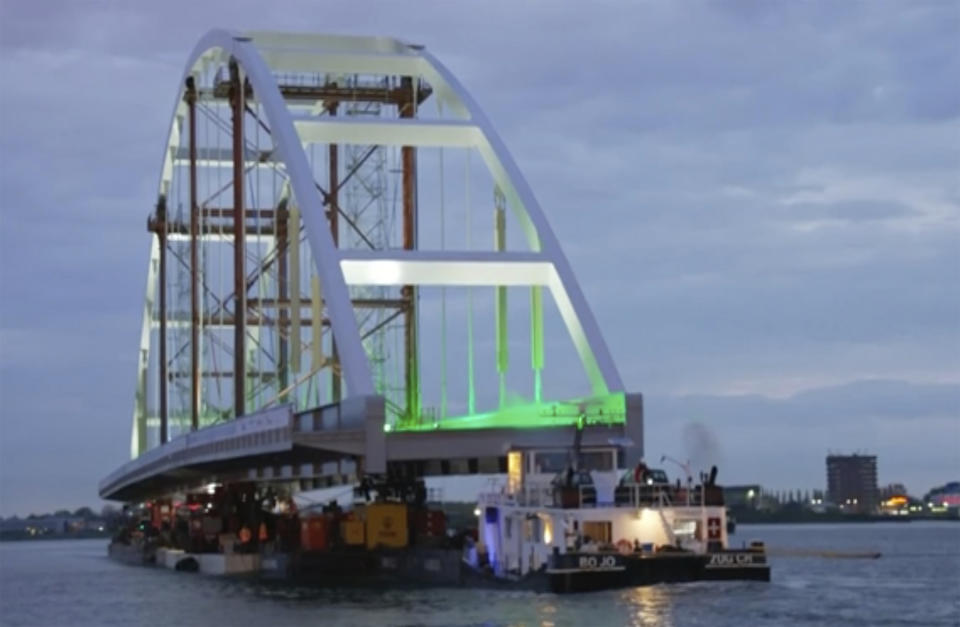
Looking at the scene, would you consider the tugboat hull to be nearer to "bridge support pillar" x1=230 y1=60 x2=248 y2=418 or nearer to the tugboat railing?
the tugboat railing

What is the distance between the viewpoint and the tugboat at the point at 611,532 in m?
52.2

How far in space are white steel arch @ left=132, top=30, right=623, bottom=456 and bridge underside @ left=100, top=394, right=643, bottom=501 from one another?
4.12ft

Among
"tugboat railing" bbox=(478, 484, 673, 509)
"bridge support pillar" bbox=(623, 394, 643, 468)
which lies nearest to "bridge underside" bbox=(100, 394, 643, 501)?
"bridge support pillar" bbox=(623, 394, 643, 468)

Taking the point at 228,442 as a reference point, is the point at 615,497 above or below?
below

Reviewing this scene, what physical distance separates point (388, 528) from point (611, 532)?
15.8 meters

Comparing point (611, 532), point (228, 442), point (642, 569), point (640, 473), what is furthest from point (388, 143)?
point (642, 569)

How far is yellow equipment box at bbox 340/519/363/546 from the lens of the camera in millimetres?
69562

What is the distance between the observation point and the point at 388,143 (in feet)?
224

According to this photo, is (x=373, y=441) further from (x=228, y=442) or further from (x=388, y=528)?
(x=228, y=442)

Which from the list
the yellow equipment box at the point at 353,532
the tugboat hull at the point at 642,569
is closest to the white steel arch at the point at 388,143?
the tugboat hull at the point at 642,569

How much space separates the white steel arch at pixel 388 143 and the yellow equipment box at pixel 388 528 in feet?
33.2

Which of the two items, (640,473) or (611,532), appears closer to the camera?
(611,532)

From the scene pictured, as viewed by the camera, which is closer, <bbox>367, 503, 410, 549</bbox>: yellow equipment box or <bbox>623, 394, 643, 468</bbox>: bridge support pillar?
<bbox>623, 394, 643, 468</bbox>: bridge support pillar

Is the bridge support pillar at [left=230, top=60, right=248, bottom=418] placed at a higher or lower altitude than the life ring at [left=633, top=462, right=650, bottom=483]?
higher
